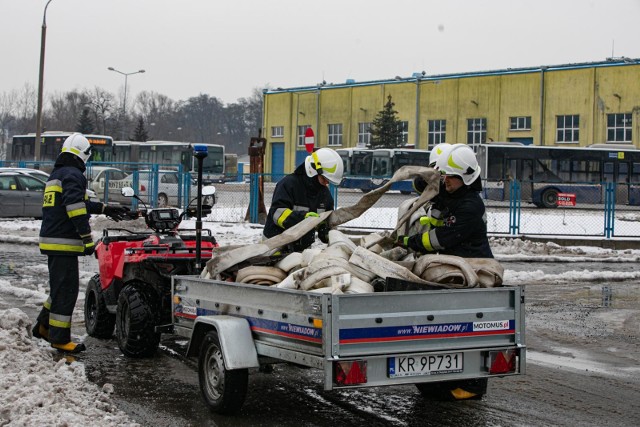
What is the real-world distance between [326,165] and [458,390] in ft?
7.69

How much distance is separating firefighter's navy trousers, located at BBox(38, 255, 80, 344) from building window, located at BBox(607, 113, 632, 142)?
176 feet

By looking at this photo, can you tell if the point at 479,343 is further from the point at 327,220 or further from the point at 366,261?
the point at 327,220

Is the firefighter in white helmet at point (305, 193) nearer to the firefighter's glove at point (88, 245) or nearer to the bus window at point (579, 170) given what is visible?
the firefighter's glove at point (88, 245)

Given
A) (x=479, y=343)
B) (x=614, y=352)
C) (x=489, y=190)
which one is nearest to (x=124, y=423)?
(x=479, y=343)

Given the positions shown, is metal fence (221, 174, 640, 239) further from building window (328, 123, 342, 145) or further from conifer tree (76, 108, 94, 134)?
conifer tree (76, 108, 94, 134)

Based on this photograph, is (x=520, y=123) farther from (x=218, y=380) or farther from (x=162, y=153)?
(x=218, y=380)

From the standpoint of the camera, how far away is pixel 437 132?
67250 millimetres

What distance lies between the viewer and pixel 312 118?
250ft

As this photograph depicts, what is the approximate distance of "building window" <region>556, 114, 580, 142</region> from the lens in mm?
59500

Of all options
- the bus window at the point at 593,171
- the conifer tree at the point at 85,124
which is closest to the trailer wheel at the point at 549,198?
the bus window at the point at 593,171

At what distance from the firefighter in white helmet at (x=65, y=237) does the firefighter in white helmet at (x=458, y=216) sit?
3502 millimetres

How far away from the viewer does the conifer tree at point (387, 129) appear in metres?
65.9

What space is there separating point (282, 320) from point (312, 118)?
7052 cm

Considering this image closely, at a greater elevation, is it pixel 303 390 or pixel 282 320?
pixel 282 320
